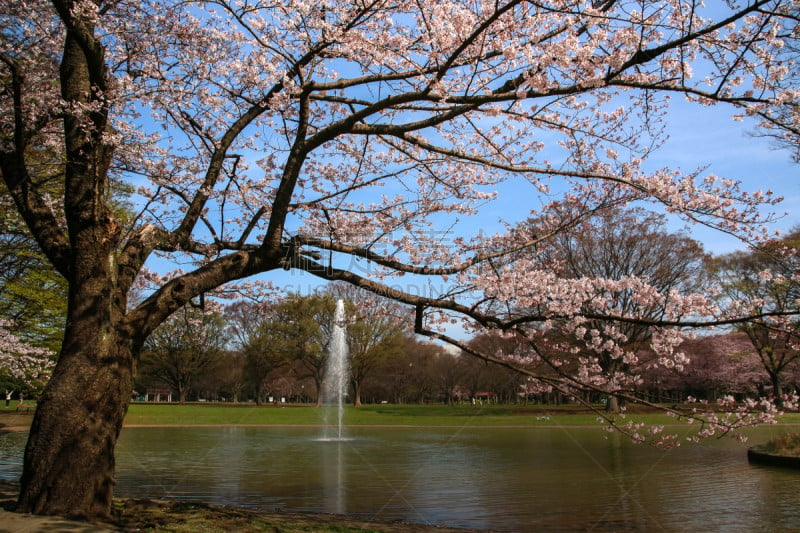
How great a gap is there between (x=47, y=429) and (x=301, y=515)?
9.46 feet

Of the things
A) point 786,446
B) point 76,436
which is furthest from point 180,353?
point 76,436

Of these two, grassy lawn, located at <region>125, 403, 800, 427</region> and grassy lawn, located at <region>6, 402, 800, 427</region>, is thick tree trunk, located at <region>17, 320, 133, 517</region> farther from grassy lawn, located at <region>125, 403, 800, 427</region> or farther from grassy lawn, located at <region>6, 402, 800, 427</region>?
grassy lawn, located at <region>125, 403, 800, 427</region>

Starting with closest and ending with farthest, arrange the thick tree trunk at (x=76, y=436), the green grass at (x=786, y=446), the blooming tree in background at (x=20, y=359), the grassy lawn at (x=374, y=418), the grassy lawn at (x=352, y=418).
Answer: the thick tree trunk at (x=76, y=436), the green grass at (x=786, y=446), the blooming tree in background at (x=20, y=359), the grassy lawn at (x=352, y=418), the grassy lawn at (x=374, y=418)

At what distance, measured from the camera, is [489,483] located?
31.1 ft

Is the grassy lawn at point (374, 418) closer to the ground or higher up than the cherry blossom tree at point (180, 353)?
closer to the ground

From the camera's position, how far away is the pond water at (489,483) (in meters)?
7.03

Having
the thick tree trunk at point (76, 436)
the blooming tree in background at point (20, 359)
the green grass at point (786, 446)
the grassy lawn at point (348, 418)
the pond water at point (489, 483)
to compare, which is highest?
the blooming tree in background at point (20, 359)

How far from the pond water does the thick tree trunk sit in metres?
2.93

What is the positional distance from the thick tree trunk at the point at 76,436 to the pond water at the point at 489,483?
2.93 metres

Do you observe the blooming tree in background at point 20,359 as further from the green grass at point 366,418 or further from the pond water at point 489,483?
the green grass at point 366,418

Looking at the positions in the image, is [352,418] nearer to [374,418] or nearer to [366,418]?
[366,418]

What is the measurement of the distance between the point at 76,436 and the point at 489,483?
263 inches

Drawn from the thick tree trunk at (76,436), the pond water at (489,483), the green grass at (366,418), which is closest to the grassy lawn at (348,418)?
the green grass at (366,418)

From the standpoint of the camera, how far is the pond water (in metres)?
7.03
